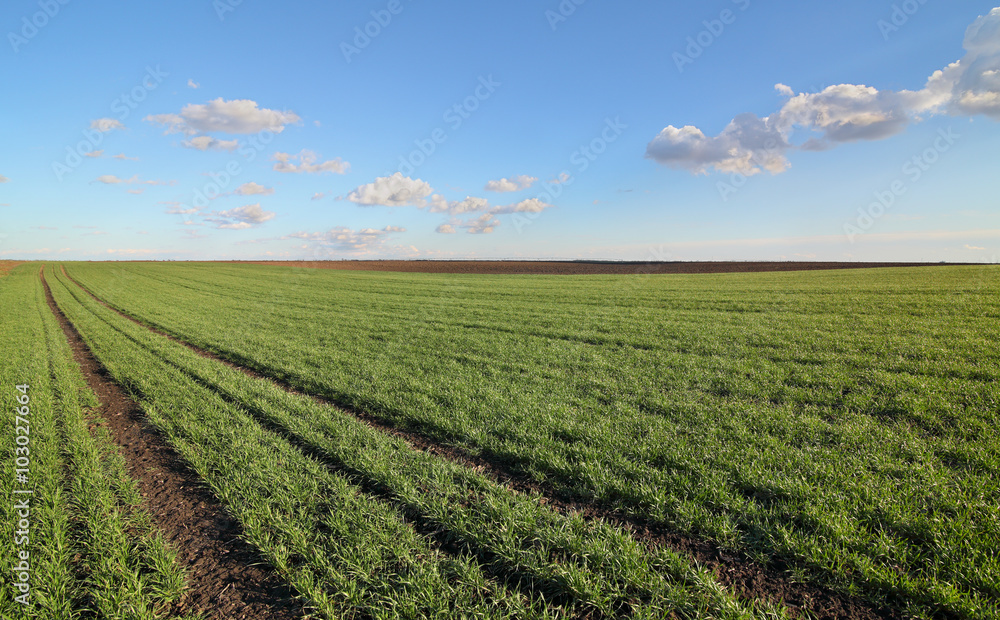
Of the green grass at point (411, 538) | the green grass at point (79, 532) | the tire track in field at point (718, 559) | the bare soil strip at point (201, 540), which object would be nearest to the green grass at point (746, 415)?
the tire track in field at point (718, 559)

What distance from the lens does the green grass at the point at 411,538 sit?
321cm

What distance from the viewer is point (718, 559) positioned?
3.59 meters

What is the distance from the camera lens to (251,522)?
4180mm

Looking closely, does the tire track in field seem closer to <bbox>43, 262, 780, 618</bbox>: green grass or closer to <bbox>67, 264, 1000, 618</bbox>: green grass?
<bbox>67, 264, 1000, 618</bbox>: green grass

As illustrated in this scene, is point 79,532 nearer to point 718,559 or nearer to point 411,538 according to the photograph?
point 411,538

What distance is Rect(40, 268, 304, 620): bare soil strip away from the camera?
337 cm

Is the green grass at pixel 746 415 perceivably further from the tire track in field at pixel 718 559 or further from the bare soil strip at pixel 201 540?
the bare soil strip at pixel 201 540

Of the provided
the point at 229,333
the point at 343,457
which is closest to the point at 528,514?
the point at 343,457

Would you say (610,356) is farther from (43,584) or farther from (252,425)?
(43,584)

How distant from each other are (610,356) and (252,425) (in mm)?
7939

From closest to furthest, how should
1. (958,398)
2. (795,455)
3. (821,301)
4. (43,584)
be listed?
(43,584), (795,455), (958,398), (821,301)

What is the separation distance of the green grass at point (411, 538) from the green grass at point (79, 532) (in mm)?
742

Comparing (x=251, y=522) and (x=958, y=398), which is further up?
(x=958, y=398)

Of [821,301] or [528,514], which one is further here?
[821,301]
